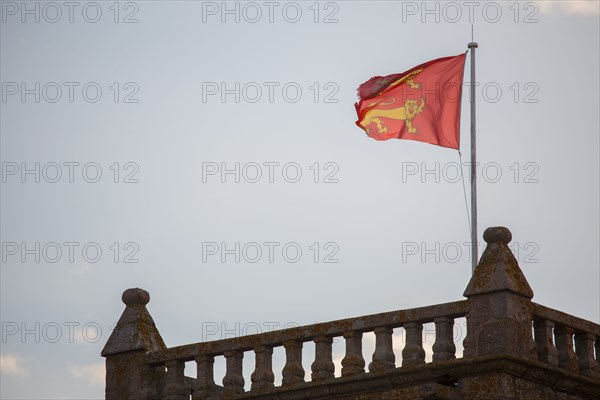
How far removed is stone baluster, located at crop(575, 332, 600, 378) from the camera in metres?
21.9

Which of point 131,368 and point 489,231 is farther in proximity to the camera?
point 131,368

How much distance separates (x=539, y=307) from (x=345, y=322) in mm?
2793

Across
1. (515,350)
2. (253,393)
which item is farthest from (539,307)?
(253,393)

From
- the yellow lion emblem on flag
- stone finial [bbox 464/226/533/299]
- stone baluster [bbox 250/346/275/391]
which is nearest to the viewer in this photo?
stone finial [bbox 464/226/533/299]

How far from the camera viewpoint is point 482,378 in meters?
20.8

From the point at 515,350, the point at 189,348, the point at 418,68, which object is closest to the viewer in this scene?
the point at 515,350

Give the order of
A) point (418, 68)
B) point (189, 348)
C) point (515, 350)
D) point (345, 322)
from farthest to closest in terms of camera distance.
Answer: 1. point (418, 68)
2. point (189, 348)
3. point (345, 322)
4. point (515, 350)

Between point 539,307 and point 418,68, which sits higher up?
point 418,68

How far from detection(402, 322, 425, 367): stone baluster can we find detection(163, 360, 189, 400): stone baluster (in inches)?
161

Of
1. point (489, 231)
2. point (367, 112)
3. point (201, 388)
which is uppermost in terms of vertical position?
point (367, 112)

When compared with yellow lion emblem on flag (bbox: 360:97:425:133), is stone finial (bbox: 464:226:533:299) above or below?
below

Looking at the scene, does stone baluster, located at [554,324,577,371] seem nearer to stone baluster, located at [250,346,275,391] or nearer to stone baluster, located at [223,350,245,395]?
stone baluster, located at [250,346,275,391]

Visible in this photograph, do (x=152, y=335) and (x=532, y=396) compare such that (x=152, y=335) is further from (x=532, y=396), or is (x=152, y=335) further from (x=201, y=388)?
(x=532, y=396)

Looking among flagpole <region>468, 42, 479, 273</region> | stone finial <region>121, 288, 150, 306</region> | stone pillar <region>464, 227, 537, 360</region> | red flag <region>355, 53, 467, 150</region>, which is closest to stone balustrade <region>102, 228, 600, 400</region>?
stone pillar <region>464, 227, 537, 360</region>
